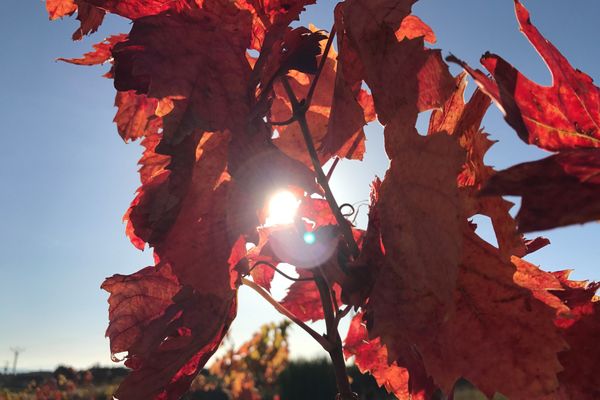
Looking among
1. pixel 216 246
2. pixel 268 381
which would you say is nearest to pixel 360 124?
pixel 216 246

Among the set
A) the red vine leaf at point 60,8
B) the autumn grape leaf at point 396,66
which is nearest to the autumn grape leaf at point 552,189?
the autumn grape leaf at point 396,66

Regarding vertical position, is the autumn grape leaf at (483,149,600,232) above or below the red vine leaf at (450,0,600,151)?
below

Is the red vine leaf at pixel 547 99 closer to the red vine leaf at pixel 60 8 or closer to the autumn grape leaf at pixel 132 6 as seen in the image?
the autumn grape leaf at pixel 132 6

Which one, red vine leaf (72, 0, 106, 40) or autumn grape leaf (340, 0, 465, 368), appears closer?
autumn grape leaf (340, 0, 465, 368)

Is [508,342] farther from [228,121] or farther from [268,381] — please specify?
[268,381]

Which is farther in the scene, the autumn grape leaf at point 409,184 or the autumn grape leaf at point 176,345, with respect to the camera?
the autumn grape leaf at point 176,345

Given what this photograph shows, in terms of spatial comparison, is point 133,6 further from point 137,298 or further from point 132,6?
point 137,298

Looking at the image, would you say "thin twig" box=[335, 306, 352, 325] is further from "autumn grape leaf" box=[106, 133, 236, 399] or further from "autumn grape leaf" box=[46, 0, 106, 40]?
"autumn grape leaf" box=[46, 0, 106, 40]

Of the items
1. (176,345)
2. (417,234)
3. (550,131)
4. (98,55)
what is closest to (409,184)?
(417,234)

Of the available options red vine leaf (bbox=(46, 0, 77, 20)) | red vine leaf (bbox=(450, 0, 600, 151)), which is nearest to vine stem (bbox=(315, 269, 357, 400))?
red vine leaf (bbox=(450, 0, 600, 151))

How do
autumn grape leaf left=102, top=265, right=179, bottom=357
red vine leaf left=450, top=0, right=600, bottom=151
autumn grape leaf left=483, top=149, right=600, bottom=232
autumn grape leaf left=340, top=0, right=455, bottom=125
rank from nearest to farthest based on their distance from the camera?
1. autumn grape leaf left=483, top=149, right=600, bottom=232
2. red vine leaf left=450, top=0, right=600, bottom=151
3. autumn grape leaf left=340, top=0, right=455, bottom=125
4. autumn grape leaf left=102, top=265, right=179, bottom=357

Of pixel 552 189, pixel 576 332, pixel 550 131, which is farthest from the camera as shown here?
pixel 576 332

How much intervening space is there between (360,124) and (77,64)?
531 mm

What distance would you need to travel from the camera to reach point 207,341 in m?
0.84
